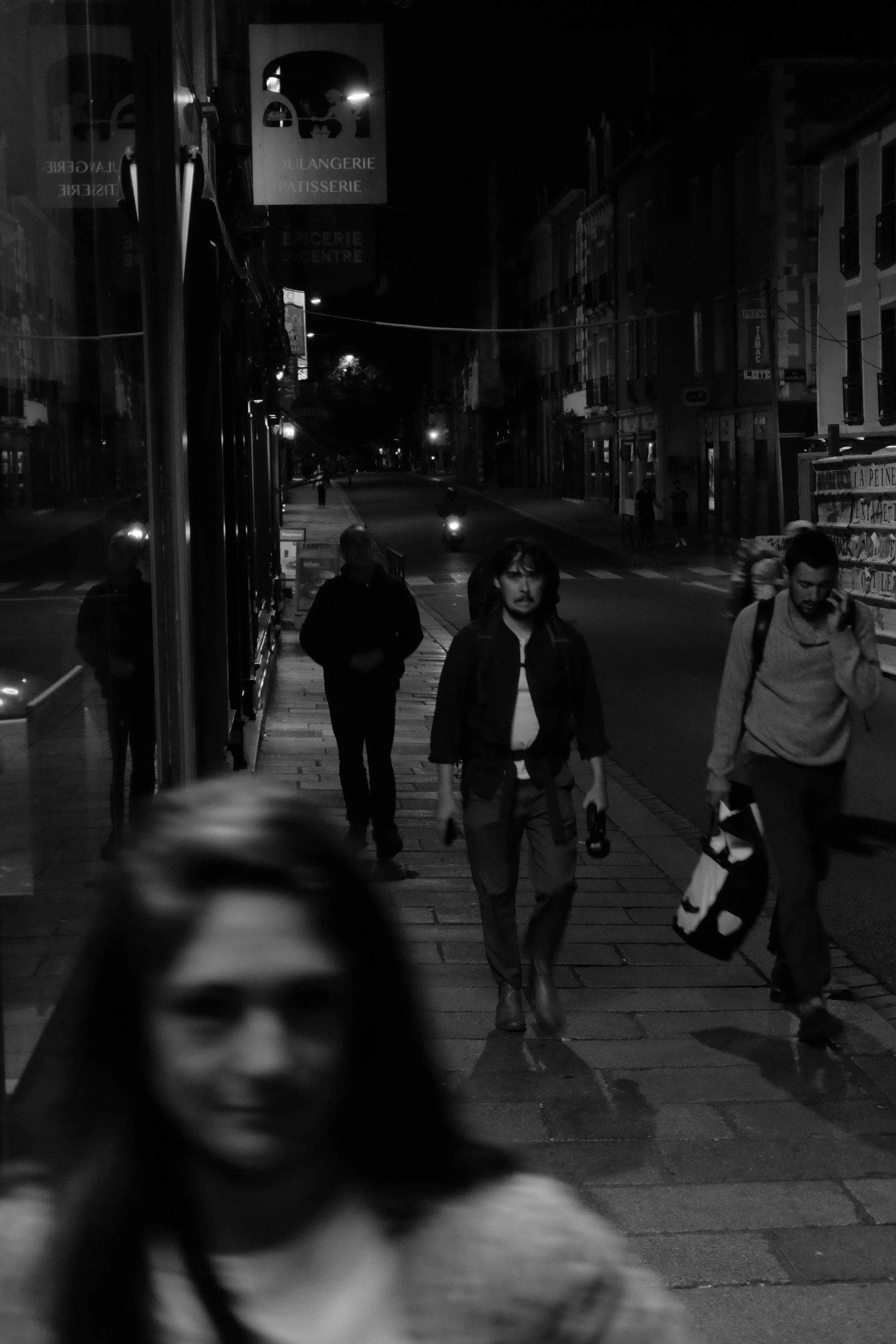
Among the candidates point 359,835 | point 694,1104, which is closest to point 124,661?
point 694,1104

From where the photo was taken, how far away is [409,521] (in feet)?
188

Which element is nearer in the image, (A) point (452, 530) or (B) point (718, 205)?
(A) point (452, 530)

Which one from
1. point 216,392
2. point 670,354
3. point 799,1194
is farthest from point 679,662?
point 670,354

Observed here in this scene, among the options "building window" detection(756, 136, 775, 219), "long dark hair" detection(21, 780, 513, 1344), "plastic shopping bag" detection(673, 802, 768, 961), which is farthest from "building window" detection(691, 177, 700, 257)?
"long dark hair" detection(21, 780, 513, 1344)

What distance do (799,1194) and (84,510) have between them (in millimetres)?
2609

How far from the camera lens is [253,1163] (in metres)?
1.14

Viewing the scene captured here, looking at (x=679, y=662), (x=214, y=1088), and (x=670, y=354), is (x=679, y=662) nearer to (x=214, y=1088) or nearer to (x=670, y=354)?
(x=214, y=1088)

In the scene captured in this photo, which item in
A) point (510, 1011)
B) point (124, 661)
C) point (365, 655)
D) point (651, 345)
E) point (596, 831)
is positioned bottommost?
point (510, 1011)

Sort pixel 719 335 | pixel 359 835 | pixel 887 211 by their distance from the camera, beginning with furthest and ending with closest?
1. pixel 719 335
2. pixel 887 211
3. pixel 359 835

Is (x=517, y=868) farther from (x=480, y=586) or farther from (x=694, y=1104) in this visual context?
(x=480, y=586)

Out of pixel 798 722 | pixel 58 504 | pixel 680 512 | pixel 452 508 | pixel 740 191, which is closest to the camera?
pixel 58 504

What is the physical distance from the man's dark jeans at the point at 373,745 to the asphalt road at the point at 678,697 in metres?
2.27

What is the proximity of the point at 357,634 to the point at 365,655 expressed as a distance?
12cm

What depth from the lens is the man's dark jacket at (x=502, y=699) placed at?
6094mm
